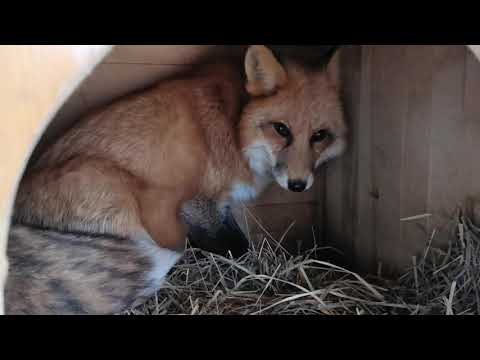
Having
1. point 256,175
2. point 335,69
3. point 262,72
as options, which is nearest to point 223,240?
point 256,175

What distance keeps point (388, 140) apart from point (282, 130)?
43 cm

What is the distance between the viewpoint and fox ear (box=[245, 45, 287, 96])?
6.11ft

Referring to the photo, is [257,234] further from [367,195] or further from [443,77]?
[443,77]

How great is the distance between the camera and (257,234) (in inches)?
91.0

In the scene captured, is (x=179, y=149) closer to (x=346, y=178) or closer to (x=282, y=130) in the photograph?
(x=282, y=130)

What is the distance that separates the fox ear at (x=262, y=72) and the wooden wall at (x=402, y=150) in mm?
324

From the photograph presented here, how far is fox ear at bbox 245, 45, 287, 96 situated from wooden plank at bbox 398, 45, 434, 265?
53cm

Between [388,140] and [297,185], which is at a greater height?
[388,140]

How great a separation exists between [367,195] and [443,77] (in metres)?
0.65

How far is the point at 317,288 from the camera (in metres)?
1.78

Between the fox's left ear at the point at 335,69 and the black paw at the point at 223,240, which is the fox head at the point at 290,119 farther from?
the black paw at the point at 223,240

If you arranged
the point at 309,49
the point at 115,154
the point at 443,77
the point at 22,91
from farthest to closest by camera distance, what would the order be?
the point at 309,49 < the point at 115,154 < the point at 443,77 < the point at 22,91

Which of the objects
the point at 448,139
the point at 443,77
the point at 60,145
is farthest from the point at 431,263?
the point at 60,145

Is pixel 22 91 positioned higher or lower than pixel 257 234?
higher
